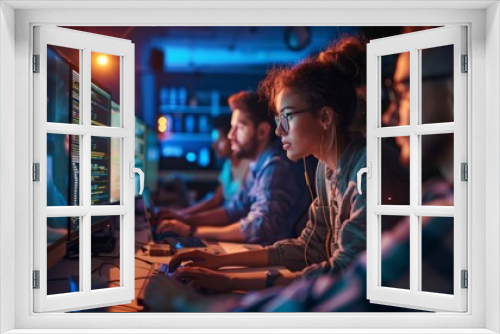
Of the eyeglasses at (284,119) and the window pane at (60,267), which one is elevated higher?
the eyeglasses at (284,119)

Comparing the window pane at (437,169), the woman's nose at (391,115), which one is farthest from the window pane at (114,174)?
the window pane at (437,169)

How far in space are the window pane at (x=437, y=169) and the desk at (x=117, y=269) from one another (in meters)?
1.43

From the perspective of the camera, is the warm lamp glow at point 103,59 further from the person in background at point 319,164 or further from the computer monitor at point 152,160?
the person in background at point 319,164

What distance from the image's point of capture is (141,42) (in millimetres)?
4934

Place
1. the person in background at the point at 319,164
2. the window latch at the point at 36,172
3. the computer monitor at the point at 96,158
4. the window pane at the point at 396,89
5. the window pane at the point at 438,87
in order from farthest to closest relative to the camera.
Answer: the person in background at the point at 319,164 < the window pane at the point at 396,89 < the window pane at the point at 438,87 < the computer monitor at the point at 96,158 < the window latch at the point at 36,172

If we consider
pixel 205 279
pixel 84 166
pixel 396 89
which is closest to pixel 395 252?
pixel 396 89

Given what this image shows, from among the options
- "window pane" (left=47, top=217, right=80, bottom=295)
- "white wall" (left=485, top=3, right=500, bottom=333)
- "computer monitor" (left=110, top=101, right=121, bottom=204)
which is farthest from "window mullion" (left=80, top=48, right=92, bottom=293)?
"white wall" (left=485, top=3, right=500, bottom=333)

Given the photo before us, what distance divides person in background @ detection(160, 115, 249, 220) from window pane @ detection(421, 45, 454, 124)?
5.62 ft

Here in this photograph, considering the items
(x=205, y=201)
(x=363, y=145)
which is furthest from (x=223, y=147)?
(x=363, y=145)

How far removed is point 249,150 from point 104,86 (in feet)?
4.76

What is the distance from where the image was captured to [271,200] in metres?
4.98

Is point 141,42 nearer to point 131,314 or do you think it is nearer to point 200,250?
point 200,250

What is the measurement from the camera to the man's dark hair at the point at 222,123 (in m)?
5.10

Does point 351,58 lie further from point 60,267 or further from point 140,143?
point 60,267
